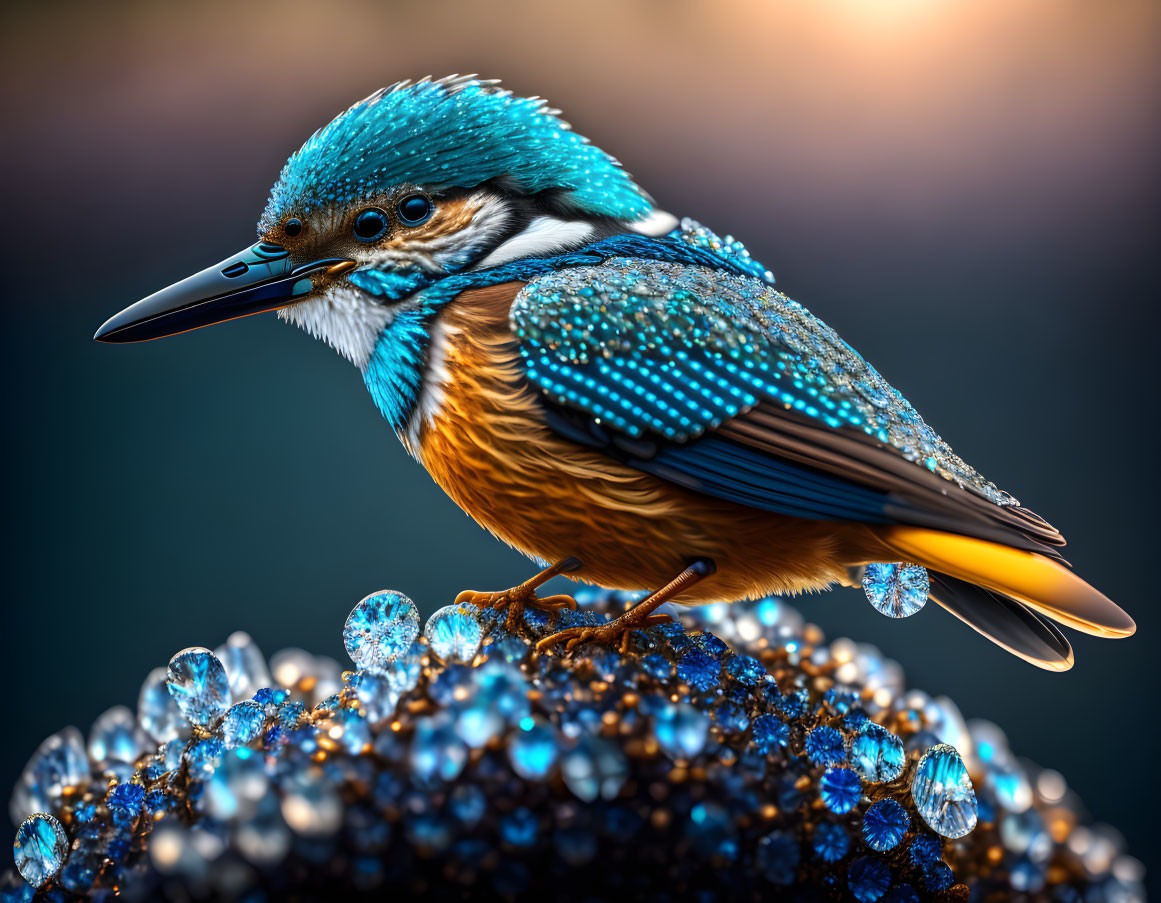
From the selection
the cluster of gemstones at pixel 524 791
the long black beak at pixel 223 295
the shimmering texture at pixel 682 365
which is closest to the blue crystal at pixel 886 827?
the cluster of gemstones at pixel 524 791

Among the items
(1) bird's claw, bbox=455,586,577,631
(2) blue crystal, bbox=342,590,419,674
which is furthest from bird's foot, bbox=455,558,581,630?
(2) blue crystal, bbox=342,590,419,674

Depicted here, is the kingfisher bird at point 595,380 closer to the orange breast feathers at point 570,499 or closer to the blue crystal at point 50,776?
the orange breast feathers at point 570,499

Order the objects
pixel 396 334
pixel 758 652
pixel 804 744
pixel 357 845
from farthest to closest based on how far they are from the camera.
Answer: pixel 758 652, pixel 396 334, pixel 804 744, pixel 357 845

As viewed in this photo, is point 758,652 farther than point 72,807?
Yes

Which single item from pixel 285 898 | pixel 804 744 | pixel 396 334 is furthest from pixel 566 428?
pixel 285 898

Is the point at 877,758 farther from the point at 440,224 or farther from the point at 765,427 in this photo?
the point at 440,224

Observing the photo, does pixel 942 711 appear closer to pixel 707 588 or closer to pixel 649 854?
pixel 707 588

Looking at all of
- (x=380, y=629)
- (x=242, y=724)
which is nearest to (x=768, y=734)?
(x=380, y=629)
